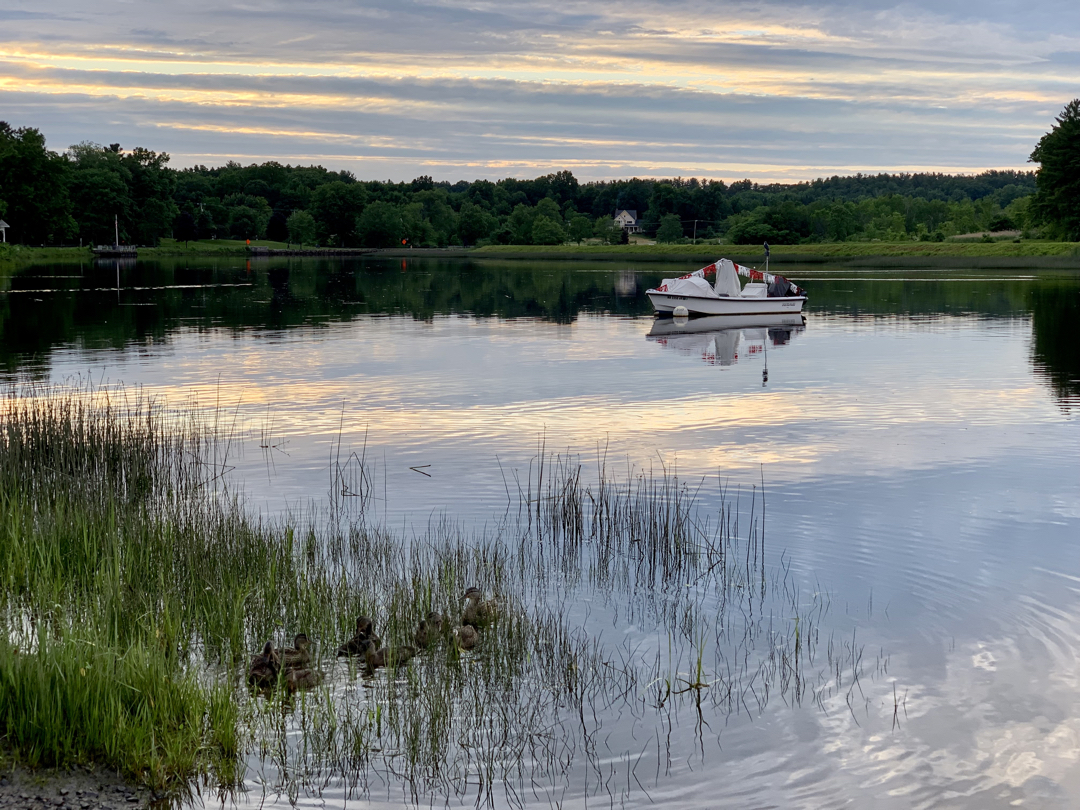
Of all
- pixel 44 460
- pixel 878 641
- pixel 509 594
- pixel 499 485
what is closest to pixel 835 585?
pixel 878 641

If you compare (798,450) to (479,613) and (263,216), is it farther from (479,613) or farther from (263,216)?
(263,216)

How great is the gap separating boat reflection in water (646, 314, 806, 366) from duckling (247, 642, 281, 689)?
87.9 feet

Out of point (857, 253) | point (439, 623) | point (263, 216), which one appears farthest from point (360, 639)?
point (263, 216)

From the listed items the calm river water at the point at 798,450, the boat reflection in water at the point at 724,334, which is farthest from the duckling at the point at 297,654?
the boat reflection in water at the point at 724,334

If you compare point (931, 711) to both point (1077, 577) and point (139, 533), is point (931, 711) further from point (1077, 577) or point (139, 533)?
point (139, 533)

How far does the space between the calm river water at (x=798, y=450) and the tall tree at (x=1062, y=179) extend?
75.3 meters

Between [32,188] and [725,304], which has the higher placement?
[32,188]

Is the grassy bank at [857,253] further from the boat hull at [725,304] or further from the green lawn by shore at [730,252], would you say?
the boat hull at [725,304]

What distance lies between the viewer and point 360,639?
9.32 m

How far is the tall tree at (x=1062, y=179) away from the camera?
117875 millimetres

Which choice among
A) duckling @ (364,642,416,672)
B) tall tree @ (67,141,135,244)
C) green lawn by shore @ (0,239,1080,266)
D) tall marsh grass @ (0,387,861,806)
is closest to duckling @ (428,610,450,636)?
tall marsh grass @ (0,387,861,806)

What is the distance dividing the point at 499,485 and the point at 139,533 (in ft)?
19.2

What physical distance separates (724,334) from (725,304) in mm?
9115

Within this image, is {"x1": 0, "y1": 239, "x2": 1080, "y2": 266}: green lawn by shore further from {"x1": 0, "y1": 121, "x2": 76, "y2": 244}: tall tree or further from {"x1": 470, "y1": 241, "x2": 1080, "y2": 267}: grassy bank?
{"x1": 0, "y1": 121, "x2": 76, "y2": 244}: tall tree
